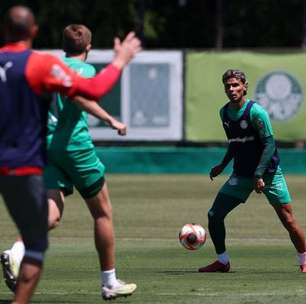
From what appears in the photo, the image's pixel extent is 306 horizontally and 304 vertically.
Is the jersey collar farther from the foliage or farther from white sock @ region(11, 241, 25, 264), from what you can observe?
the foliage

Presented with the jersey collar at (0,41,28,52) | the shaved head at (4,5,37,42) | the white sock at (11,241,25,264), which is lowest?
the white sock at (11,241,25,264)

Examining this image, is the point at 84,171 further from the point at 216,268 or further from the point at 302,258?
the point at 302,258

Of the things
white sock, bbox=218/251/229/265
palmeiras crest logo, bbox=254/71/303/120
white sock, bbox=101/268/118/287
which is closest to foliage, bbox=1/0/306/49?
palmeiras crest logo, bbox=254/71/303/120

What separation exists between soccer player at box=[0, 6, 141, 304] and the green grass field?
185cm

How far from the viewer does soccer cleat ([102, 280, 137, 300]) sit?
10.2m

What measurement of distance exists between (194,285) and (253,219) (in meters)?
7.73

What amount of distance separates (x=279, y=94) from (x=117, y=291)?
18.7 m

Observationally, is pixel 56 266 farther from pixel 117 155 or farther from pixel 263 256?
pixel 117 155

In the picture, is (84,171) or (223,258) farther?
(223,258)

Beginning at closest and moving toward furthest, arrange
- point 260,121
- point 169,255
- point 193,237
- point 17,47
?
point 17,47 → point 260,121 → point 193,237 → point 169,255

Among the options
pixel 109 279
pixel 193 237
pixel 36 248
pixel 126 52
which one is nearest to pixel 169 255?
pixel 193 237

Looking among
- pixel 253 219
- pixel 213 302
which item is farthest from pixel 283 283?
pixel 253 219

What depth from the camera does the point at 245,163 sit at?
41.7 feet

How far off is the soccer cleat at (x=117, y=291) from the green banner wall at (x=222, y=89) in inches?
729
